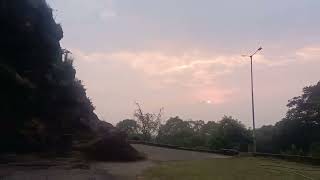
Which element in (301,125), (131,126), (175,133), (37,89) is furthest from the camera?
(131,126)

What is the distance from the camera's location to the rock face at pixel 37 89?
32594 mm

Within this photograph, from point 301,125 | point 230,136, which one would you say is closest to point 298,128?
point 301,125

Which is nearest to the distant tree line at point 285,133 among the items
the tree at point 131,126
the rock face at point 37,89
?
the tree at point 131,126

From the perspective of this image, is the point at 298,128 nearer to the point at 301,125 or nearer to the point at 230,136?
the point at 301,125

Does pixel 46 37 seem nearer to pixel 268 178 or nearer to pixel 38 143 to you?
pixel 38 143

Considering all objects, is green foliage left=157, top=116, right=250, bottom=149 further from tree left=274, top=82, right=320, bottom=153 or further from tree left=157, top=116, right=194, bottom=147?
tree left=274, top=82, right=320, bottom=153

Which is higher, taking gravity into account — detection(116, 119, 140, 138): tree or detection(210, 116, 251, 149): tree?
detection(116, 119, 140, 138): tree

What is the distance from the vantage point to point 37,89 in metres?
35.2

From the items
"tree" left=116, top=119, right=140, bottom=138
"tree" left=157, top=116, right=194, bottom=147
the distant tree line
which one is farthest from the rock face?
"tree" left=116, top=119, right=140, bottom=138

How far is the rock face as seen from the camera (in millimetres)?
32594

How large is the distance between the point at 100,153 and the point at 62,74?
7.28m

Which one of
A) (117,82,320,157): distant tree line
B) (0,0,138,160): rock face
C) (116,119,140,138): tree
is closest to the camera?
(0,0,138,160): rock face

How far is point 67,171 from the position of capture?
2423 centimetres

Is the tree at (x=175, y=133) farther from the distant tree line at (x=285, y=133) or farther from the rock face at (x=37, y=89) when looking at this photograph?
the rock face at (x=37, y=89)
